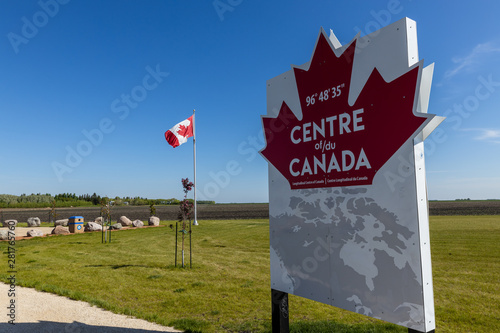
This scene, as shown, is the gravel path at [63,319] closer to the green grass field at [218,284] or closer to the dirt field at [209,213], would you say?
the green grass field at [218,284]

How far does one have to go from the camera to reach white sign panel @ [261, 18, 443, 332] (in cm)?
301

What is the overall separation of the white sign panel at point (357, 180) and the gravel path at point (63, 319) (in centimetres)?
281

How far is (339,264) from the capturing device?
3.58m

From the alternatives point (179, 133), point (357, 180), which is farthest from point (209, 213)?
point (357, 180)

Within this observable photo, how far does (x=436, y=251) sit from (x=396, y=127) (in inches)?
411

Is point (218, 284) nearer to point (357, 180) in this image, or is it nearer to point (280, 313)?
point (280, 313)

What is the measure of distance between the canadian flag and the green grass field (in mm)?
9325

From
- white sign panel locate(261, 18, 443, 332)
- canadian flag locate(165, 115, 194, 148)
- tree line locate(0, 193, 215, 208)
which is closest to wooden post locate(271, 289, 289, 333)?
white sign panel locate(261, 18, 443, 332)

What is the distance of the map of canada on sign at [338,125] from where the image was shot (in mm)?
3156

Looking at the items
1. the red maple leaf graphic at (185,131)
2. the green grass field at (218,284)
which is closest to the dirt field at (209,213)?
the red maple leaf graphic at (185,131)

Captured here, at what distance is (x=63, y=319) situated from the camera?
5.52 meters

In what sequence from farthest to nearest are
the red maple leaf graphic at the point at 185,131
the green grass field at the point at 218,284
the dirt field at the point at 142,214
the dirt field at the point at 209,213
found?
the dirt field at the point at 142,214 < the dirt field at the point at 209,213 < the red maple leaf graphic at the point at 185,131 < the green grass field at the point at 218,284

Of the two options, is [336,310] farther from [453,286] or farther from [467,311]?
[453,286]

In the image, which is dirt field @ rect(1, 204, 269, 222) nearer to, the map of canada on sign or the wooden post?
the wooden post
